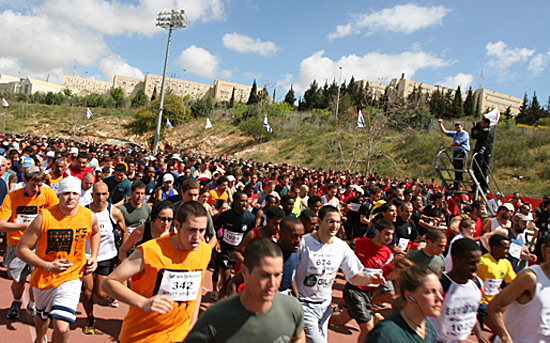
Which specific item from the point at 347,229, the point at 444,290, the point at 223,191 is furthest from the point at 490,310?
the point at 347,229

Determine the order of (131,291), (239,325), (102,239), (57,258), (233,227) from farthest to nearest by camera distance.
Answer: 1. (233,227)
2. (102,239)
3. (57,258)
4. (131,291)
5. (239,325)

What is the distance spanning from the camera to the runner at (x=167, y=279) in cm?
248

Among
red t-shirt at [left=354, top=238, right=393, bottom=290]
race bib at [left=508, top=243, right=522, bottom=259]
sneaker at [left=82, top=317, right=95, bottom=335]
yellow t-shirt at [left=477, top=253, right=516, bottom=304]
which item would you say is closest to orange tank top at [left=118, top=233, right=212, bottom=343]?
sneaker at [left=82, top=317, right=95, bottom=335]

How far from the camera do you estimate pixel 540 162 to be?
1093 inches

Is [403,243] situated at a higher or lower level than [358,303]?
higher

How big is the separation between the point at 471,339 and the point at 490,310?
253 centimetres

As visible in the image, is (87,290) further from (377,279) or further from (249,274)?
(377,279)

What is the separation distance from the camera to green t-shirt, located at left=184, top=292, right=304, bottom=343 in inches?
74.4

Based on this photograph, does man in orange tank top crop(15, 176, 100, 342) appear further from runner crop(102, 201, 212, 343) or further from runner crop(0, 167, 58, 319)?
runner crop(0, 167, 58, 319)

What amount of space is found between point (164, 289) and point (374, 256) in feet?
9.42

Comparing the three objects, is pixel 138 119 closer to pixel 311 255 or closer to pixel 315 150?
pixel 315 150

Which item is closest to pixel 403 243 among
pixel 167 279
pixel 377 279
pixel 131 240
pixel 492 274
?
pixel 492 274

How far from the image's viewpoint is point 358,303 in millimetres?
4184

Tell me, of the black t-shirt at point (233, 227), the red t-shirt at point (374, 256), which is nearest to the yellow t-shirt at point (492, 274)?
the red t-shirt at point (374, 256)
